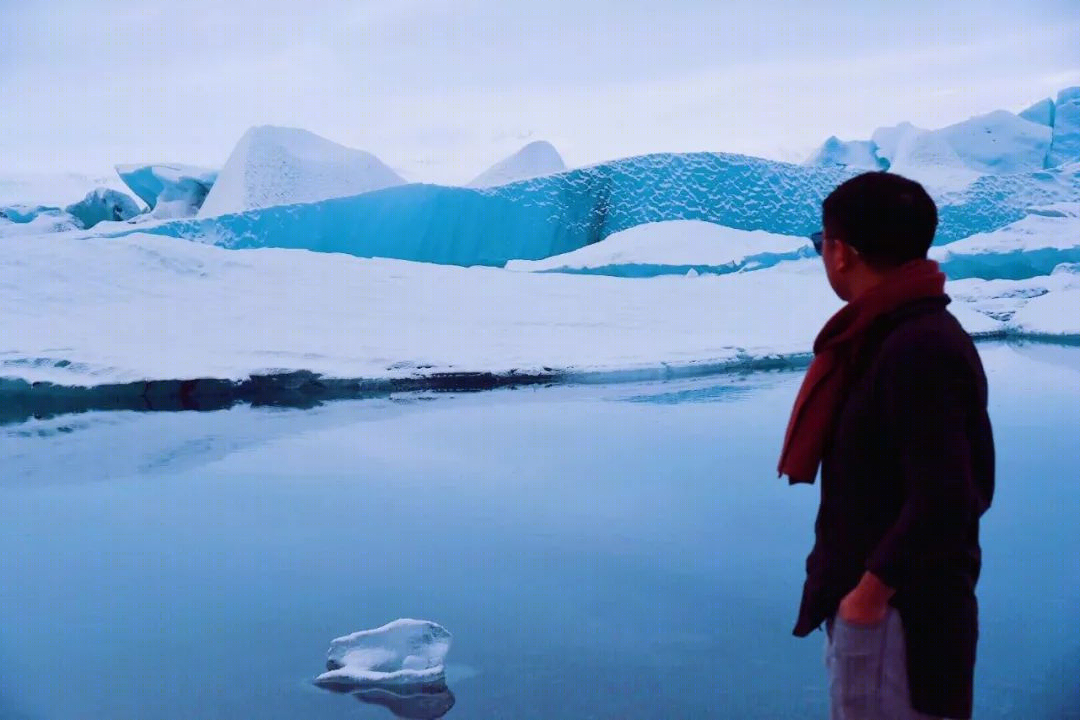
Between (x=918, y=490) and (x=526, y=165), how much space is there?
49.9 feet

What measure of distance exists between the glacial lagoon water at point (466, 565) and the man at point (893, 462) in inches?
25.5

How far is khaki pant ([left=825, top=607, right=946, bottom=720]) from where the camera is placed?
0.98 meters

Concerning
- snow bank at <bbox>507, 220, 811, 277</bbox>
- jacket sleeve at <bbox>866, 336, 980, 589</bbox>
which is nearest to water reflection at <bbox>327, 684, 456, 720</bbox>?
jacket sleeve at <bbox>866, 336, 980, 589</bbox>

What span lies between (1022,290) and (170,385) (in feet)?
26.7

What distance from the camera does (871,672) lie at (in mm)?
1000

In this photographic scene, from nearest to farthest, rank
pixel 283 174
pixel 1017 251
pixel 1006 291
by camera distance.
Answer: pixel 1006 291 → pixel 1017 251 → pixel 283 174

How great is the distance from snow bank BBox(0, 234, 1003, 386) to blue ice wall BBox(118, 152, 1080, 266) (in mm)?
4350

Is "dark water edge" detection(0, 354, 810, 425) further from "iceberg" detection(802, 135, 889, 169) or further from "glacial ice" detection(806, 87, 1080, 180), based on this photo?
"iceberg" detection(802, 135, 889, 169)

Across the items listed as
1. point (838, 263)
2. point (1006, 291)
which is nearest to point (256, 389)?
point (838, 263)

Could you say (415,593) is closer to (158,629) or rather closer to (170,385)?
(158,629)

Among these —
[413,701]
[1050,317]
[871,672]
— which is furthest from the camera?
[1050,317]

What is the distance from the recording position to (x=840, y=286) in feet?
3.42

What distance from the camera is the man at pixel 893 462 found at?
0.91 meters

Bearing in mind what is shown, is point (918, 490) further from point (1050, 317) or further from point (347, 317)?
point (1050, 317)
